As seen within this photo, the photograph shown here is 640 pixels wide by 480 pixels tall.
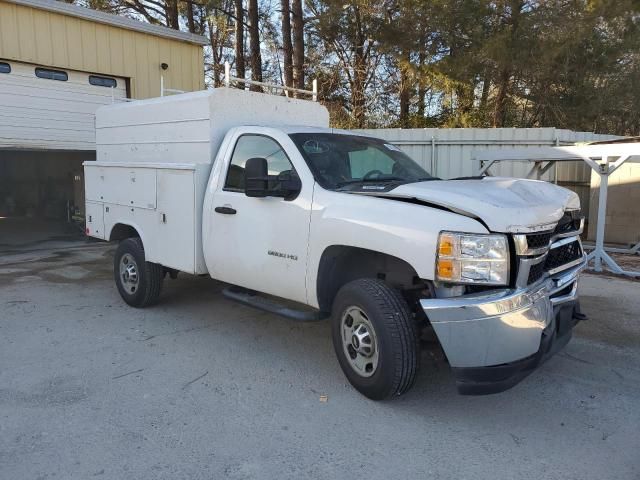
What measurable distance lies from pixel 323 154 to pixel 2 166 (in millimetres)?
16926

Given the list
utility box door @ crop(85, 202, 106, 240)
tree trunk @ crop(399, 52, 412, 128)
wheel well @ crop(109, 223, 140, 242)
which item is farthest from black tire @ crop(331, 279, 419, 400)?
tree trunk @ crop(399, 52, 412, 128)

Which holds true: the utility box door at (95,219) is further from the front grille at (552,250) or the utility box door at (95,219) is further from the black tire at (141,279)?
the front grille at (552,250)

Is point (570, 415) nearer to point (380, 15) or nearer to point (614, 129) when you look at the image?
point (380, 15)

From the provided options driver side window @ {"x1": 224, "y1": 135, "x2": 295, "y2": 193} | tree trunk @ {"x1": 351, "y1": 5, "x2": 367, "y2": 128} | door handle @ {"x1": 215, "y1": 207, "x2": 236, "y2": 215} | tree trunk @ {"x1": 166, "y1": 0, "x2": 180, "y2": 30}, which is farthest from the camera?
tree trunk @ {"x1": 166, "y1": 0, "x2": 180, "y2": 30}

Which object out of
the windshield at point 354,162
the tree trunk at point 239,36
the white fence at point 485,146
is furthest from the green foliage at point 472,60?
the windshield at point 354,162

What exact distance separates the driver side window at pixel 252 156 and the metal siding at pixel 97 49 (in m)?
7.60

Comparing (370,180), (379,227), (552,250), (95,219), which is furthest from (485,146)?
(379,227)

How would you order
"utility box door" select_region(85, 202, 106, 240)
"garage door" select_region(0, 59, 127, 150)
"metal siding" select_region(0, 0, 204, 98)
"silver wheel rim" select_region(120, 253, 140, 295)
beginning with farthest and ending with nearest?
"garage door" select_region(0, 59, 127, 150)
"metal siding" select_region(0, 0, 204, 98)
"utility box door" select_region(85, 202, 106, 240)
"silver wheel rim" select_region(120, 253, 140, 295)

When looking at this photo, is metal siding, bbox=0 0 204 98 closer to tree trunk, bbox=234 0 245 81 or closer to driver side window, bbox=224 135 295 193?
tree trunk, bbox=234 0 245 81

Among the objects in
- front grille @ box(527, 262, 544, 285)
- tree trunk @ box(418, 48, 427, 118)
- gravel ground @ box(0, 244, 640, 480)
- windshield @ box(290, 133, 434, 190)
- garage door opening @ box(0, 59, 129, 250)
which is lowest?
gravel ground @ box(0, 244, 640, 480)

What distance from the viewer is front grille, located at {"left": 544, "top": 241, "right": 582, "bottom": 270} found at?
391cm

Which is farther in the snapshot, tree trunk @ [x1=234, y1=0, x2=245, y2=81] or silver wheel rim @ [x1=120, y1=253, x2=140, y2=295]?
tree trunk @ [x1=234, y1=0, x2=245, y2=81]

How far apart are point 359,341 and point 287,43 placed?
17.1 m

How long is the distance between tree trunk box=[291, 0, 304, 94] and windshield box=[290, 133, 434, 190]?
1347 cm
